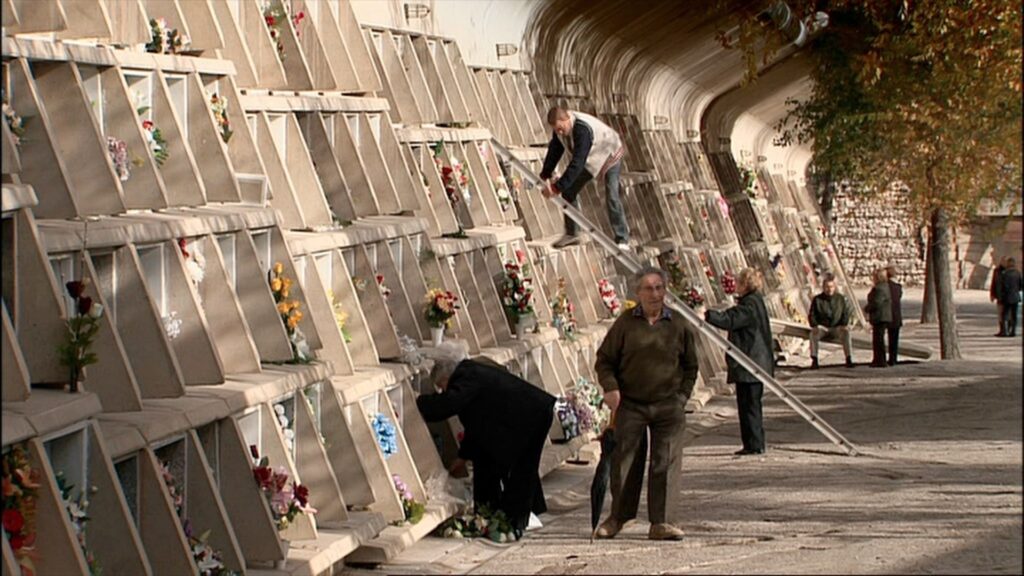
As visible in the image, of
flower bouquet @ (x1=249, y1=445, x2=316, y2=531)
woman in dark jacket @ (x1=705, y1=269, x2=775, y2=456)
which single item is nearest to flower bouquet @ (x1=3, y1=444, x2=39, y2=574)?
flower bouquet @ (x1=249, y1=445, x2=316, y2=531)

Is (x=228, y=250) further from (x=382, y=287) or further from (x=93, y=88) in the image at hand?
(x=382, y=287)

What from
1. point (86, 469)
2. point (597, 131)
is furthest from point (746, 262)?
point (86, 469)

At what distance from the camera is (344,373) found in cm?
1369

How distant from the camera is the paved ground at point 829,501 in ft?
31.5

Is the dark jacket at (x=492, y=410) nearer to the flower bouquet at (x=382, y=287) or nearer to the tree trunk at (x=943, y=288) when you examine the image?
the flower bouquet at (x=382, y=287)

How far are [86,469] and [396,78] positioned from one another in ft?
28.4

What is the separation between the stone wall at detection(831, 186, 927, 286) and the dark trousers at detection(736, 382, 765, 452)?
4429 cm

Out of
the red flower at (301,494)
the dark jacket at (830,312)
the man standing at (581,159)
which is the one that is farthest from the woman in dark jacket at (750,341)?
the dark jacket at (830,312)

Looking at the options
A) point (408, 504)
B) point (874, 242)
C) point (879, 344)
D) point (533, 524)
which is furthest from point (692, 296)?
point (874, 242)

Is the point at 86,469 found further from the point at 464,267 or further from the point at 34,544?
the point at 464,267

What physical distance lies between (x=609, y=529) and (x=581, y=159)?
709cm

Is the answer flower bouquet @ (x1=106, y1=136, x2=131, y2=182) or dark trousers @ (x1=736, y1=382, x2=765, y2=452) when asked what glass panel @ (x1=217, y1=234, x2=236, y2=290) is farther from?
dark trousers @ (x1=736, y1=382, x2=765, y2=452)

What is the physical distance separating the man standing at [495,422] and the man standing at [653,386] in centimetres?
83

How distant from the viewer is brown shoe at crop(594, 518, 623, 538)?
13.9 m
